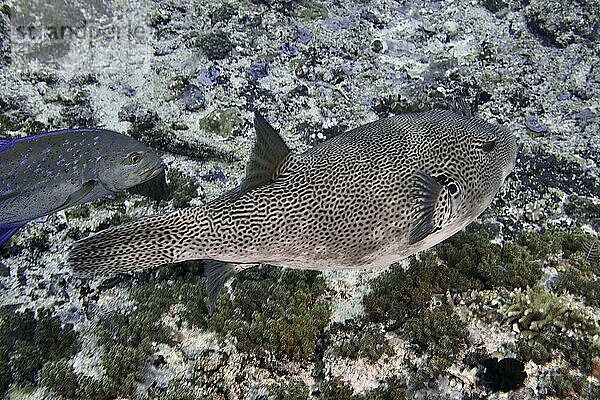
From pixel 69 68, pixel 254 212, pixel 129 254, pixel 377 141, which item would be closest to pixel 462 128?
pixel 377 141

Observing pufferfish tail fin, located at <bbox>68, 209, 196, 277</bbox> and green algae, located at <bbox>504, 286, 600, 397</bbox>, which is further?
green algae, located at <bbox>504, 286, 600, 397</bbox>

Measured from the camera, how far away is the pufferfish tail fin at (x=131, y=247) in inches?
121

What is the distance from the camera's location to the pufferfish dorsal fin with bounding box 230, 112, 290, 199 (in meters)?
3.17

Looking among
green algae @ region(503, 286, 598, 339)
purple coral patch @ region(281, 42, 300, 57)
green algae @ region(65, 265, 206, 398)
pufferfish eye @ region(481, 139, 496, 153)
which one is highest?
pufferfish eye @ region(481, 139, 496, 153)

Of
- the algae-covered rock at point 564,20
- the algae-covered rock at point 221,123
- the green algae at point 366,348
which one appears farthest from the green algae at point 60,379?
the algae-covered rock at point 564,20

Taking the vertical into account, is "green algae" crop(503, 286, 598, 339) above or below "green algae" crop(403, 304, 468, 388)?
above

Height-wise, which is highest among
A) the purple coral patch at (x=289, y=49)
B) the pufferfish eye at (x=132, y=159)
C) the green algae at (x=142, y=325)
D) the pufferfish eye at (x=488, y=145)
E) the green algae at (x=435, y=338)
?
the pufferfish eye at (x=488, y=145)

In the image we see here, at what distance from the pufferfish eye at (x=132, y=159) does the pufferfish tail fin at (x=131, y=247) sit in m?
1.00

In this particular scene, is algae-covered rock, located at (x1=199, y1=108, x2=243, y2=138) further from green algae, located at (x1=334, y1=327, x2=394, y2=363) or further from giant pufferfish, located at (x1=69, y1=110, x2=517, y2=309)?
green algae, located at (x1=334, y1=327, x2=394, y2=363)

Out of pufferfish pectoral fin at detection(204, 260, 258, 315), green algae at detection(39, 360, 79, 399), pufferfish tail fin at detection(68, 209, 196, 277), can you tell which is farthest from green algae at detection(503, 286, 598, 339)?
green algae at detection(39, 360, 79, 399)

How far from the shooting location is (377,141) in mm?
3619

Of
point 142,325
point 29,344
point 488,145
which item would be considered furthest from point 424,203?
point 29,344

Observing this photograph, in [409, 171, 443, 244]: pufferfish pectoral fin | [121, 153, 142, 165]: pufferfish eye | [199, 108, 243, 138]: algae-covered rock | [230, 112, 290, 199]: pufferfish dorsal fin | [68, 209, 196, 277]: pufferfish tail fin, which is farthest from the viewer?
[199, 108, 243, 138]: algae-covered rock

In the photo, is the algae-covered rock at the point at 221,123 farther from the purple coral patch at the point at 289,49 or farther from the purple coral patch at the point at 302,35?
the purple coral patch at the point at 302,35
